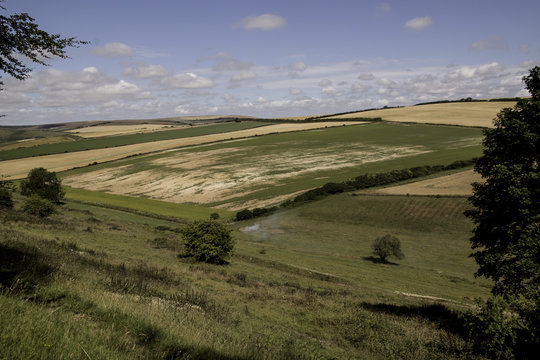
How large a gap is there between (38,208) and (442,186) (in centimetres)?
6204

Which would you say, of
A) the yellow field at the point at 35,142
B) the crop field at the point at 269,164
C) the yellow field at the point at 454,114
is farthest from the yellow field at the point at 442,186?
the yellow field at the point at 35,142

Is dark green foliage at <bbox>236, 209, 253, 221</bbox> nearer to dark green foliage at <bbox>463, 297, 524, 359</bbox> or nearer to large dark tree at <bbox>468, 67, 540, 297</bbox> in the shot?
large dark tree at <bbox>468, 67, 540, 297</bbox>

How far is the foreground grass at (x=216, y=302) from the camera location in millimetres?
6645

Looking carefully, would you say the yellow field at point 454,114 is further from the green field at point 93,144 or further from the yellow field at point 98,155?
the green field at point 93,144

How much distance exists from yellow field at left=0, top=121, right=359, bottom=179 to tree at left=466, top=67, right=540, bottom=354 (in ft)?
343

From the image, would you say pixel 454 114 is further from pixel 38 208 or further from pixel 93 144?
pixel 38 208

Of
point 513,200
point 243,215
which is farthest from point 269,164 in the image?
point 513,200

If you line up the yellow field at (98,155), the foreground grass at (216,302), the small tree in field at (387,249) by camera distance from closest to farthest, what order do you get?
the foreground grass at (216,302) < the small tree in field at (387,249) < the yellow field at (98,155)

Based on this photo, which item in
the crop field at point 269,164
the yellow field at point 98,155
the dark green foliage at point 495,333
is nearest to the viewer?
the dark green foliage at point 495,333

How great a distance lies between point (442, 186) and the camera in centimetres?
6700

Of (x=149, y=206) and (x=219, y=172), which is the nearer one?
(x=149, y=206)

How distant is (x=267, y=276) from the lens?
2794 cm

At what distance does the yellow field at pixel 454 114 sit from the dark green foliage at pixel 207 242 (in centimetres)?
11757

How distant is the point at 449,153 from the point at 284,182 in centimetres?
4604
